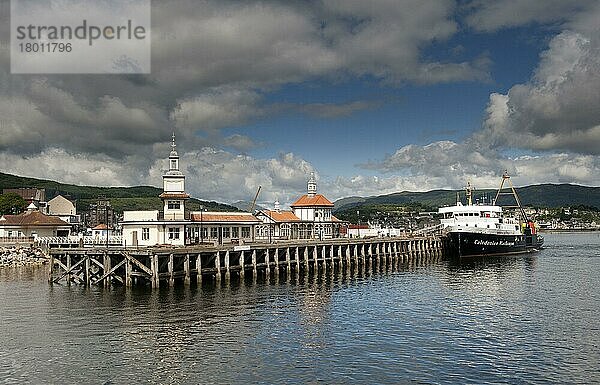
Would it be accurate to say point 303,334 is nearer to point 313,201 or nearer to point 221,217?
point 221,217

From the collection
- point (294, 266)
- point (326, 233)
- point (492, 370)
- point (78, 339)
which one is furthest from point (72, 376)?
point (326, 233)

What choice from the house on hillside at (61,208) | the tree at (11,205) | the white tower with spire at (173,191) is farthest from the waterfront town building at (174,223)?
the house on hillside at (61,208)

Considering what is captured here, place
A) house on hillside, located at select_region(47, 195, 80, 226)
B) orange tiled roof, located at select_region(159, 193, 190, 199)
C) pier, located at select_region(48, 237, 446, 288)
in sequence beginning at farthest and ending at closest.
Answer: house on hillside, located at select_region(47, 195, 80, 226) < orange tiled roof, located at select_region(159, 193, 190, 199) < pier, located at select_region(48, 237, 446, 288)

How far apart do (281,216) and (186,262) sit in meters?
38.4

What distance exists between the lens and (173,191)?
192ft

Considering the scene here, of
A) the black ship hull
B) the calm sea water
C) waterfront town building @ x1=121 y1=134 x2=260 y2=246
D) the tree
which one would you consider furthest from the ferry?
the tree

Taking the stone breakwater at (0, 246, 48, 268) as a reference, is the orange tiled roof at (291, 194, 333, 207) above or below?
above

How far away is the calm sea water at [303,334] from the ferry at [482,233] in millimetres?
35565

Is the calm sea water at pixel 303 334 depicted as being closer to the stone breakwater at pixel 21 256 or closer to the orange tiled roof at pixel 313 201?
the stone breakwater at pixel 21 256

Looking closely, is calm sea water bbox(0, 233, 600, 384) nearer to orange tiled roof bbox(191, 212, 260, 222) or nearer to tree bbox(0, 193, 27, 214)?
orange tiled roof bbox(191, 212, 260, 222)

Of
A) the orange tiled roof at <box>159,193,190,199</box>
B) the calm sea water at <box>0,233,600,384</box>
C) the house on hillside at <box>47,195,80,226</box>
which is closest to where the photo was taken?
the calm sea water at <box>0,233,600,384</box>

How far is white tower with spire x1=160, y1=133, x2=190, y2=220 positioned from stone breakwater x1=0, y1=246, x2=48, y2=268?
27179 millimetres

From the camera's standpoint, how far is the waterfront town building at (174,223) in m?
55.7

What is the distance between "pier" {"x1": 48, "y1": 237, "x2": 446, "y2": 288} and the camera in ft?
157
